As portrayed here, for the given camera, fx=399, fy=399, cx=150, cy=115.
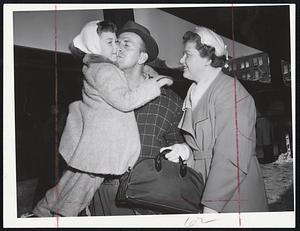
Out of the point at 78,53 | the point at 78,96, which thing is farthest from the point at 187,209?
the point at 78,53

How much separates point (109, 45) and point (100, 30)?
102mm

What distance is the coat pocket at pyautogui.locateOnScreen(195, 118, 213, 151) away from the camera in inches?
89.8

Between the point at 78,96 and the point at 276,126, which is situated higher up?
the point at 78,96

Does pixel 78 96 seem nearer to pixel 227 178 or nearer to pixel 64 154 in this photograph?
pixel 64 154

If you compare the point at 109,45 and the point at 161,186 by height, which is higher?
the point at 109,45

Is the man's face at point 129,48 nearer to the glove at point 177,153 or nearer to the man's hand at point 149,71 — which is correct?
the man's hand at point 149,71

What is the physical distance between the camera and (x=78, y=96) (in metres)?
2.31

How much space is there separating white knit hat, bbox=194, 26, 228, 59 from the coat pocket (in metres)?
0.41

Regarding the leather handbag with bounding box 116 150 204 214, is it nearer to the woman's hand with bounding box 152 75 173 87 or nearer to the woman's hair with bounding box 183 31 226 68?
the woman's hand with bounding box 152 75 173 87

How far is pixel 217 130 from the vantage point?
229cm

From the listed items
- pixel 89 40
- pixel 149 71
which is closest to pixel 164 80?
pixel 149 71

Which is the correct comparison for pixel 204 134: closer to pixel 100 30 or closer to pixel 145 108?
pixel 145 108

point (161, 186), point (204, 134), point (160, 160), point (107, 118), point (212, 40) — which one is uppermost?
point (212, 40)

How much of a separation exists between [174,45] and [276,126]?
76cm
